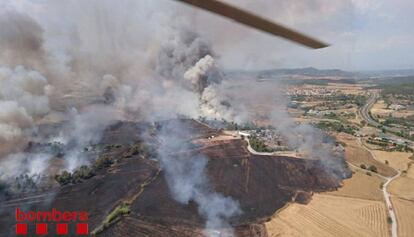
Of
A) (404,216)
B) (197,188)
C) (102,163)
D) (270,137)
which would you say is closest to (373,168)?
(404,216)

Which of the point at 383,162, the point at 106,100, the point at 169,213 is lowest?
the point at 383,162

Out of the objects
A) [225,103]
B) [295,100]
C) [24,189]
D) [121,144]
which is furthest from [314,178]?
[295,100]

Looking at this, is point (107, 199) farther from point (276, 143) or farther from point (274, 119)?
point (274, 119)

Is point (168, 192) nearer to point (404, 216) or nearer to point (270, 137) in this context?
point (404, 216)

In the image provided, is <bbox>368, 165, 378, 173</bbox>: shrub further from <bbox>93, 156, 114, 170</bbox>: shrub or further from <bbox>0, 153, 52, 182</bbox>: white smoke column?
<bbox>0, 153, 52, 182</bbox>: white smoke column

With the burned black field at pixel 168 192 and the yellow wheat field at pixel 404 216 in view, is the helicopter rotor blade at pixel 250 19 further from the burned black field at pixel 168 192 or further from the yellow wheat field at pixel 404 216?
the yellow wheat field at pixel 404 216

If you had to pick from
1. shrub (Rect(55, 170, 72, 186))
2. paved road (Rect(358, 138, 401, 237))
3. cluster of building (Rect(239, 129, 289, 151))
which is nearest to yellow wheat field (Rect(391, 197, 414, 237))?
paved road (Rect(358, 138, 401, 237))
